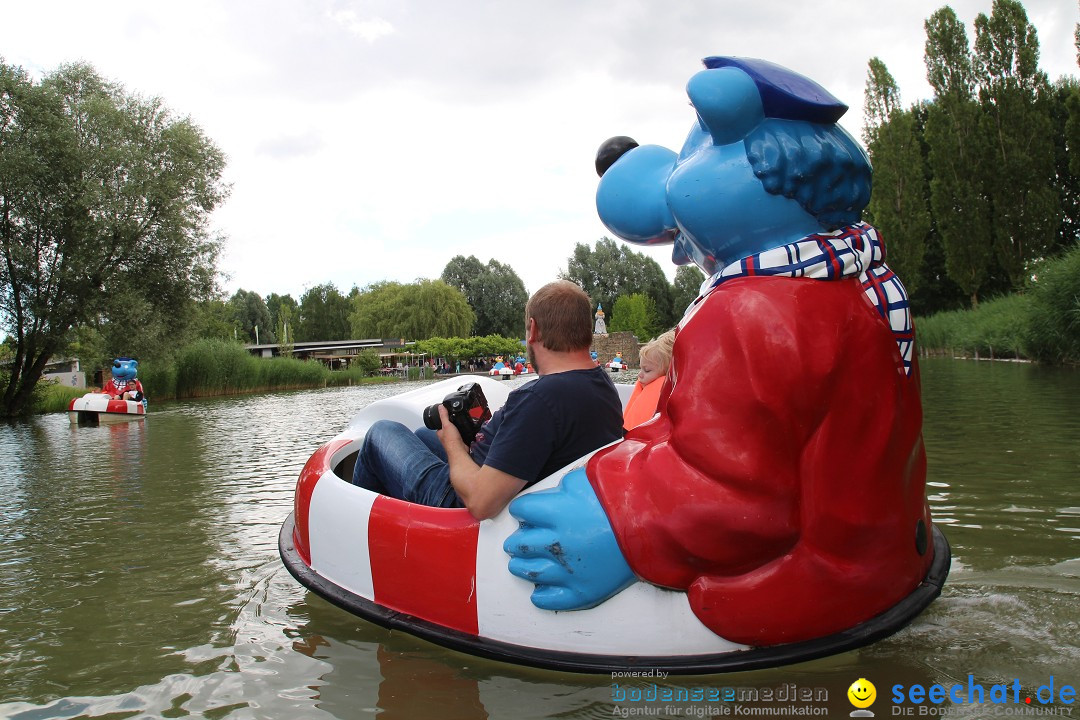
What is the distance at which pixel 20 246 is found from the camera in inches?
677

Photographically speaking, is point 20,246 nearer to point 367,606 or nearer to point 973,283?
point 367,606

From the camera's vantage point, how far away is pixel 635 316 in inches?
2005

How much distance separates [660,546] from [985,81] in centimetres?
2974

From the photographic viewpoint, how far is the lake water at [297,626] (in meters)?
2.16

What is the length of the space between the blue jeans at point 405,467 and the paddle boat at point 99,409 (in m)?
12.4

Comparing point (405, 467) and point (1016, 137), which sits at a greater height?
point (1016, 137)

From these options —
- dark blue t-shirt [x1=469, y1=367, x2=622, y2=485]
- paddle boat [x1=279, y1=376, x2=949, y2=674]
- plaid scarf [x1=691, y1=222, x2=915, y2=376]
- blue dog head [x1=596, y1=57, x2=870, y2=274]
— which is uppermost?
blue dog head [x1=596, y1=57, x2=870, y2=274]

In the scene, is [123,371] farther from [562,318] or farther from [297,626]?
[562,318]

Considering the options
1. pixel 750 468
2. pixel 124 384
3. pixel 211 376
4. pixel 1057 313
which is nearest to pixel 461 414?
pixel 750 468

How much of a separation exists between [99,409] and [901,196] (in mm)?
28761

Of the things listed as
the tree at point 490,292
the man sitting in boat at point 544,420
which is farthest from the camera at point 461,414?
the tree at point 490,292

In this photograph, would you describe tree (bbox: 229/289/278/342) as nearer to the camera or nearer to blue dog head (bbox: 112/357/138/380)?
blue dog head (bbox: 112/357/138/380)

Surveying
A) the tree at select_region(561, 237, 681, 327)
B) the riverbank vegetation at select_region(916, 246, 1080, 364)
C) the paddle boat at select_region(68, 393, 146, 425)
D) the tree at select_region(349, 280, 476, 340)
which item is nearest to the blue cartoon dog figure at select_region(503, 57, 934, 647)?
the paddle boat at select_region(68, 393, 146, 425)

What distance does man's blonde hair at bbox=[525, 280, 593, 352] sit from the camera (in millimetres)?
2350
